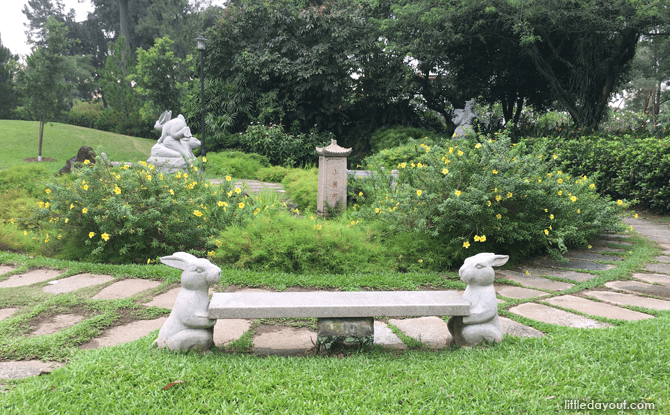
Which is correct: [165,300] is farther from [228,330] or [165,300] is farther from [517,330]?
[517,330]

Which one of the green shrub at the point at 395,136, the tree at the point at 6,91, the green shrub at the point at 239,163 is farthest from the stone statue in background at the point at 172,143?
the tree at the point at 6,91

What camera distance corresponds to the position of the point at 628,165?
298 inches

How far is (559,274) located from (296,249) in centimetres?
259

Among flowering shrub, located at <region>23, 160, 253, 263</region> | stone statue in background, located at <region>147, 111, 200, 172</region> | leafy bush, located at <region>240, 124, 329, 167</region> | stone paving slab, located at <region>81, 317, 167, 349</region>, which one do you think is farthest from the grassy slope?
stone paving slab, located at <region>81, 317, 167, 349</region>

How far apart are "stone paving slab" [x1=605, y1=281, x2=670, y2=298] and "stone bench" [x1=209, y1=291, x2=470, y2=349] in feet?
7.28

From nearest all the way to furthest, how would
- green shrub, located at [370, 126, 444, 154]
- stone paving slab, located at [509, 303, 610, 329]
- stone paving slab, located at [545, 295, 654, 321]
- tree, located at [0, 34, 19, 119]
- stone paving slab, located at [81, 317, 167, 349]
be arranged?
stone paving slab, located at [81, 317, 167, 349], stone paving slab, located at [509, 303, 610, 329], stone paving slab, located at [545, 295, 654, 321], green shrub, located at [370, 126, 444, 154], tree, located at [0, 34, 19, 119]

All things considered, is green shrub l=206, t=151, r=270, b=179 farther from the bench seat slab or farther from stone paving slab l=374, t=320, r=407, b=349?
the bench seat slab

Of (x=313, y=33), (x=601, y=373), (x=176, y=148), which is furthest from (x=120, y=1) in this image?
(x=601, y=373)

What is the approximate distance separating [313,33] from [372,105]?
10.9ft

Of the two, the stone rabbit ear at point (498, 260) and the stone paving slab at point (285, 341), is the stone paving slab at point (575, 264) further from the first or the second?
the stone paving slab at point (285, 341)

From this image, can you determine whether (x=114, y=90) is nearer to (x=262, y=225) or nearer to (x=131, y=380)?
(x=262, y=225)

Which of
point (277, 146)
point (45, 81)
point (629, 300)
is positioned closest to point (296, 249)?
point (629, 300)

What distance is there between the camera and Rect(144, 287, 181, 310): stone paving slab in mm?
3174

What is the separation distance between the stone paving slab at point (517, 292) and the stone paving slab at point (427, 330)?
93 centimetres
